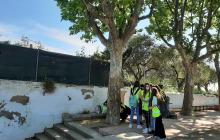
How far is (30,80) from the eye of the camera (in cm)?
1394

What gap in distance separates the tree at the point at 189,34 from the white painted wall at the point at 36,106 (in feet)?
21.4

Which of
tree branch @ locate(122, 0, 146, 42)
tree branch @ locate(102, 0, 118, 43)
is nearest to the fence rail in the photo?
tree branch @ locate(102, 0, 118, 43)

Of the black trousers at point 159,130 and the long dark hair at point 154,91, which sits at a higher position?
the long dark hair at point 154,91

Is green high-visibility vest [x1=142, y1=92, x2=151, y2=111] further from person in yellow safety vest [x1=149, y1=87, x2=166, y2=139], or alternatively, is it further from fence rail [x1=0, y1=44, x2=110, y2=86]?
fence rail [x1=0, y1=44, x2=110, y2=86]

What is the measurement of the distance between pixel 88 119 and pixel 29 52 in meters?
3.86

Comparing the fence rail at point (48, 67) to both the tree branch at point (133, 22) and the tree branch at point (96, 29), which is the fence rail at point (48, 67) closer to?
the tree branch at point (96, 29)

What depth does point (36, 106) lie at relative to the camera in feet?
45.9

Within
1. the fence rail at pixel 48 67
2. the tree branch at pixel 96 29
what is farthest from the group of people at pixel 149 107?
the fence rail at pixel 48 67

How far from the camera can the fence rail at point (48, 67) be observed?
523 inches

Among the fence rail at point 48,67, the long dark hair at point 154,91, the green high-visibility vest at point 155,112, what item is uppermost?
Answer: the fence rail at point 48,67

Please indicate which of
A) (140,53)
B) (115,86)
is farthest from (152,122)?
(140,53)

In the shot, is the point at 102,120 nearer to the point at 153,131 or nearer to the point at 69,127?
the point at 69,127

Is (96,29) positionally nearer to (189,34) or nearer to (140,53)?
(189,34)

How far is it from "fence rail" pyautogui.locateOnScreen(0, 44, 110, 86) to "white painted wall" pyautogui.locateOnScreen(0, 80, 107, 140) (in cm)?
34
